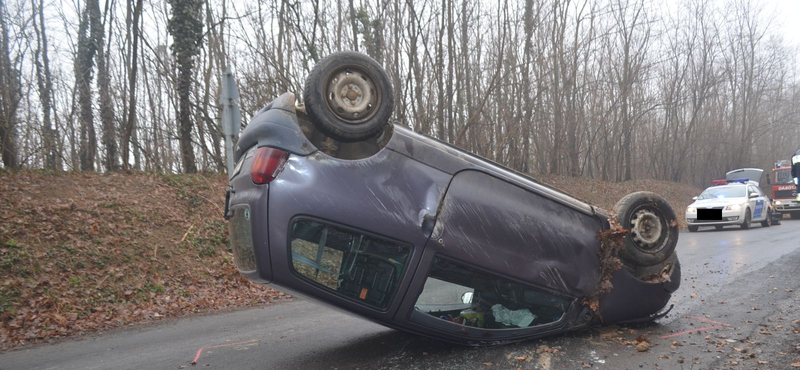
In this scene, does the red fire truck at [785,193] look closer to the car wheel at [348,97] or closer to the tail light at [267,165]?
the car wheel at [348,97]

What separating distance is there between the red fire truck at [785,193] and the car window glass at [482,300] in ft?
79.6

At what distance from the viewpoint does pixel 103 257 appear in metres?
8.77

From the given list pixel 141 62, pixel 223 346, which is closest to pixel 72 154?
pixel 141 62

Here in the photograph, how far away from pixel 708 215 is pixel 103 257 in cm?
1738

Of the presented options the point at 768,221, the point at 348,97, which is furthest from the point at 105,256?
the point at 768,221

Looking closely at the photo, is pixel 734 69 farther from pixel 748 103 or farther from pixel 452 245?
pixel 452 245

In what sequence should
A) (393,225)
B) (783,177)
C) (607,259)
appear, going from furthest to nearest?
(783,177) < (607,259) < (393,225)

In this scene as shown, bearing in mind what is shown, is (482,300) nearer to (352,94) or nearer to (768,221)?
(352,94)

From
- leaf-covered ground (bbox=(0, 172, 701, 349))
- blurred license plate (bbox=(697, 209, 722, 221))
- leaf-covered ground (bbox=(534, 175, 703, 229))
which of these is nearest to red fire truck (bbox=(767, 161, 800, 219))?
leaf-covered ground (bbox=(534, 175, 703, 229))

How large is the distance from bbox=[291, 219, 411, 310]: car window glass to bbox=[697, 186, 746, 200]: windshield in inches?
714

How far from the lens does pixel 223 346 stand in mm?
5031

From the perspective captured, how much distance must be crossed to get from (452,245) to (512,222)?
0.56 metres

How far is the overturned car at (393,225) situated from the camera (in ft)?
10.9

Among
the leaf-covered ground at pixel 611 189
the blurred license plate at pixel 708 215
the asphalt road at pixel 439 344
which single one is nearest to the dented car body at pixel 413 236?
the asphalt road at pixel 439 344
